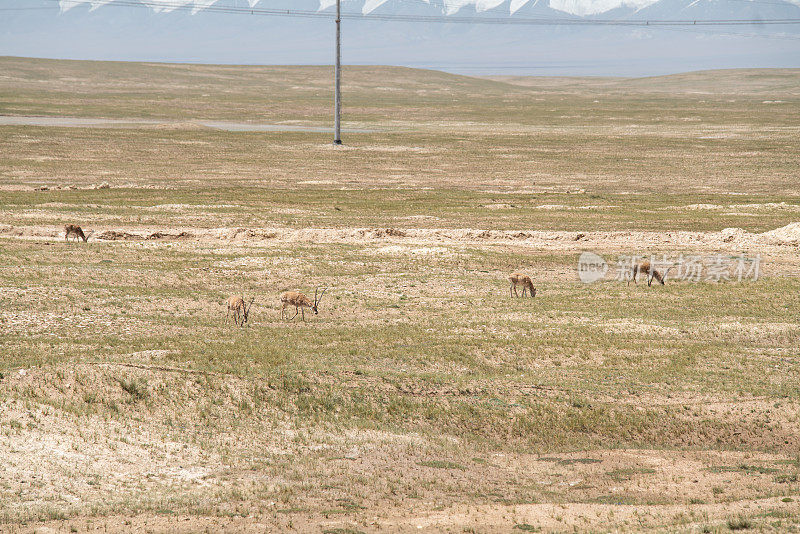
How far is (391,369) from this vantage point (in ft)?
74.0

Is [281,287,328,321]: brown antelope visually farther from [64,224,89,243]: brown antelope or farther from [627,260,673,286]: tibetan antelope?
[64,224,89,243]: brown antelope

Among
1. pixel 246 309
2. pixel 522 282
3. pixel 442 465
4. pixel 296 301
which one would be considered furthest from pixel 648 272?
pixel 442 465

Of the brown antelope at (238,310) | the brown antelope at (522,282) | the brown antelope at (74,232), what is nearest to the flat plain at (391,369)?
the brown antelope at (238,310)

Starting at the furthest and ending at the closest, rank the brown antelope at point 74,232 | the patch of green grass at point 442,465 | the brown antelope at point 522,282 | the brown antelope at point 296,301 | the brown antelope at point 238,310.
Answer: the brown antelope at point 74,232, the brown antelope at point 522,282, the brown antelope at point 296,301, the brown antelope at point 238,310, the patch of green grass at point 442,465

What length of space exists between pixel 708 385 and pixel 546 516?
31.1 feet

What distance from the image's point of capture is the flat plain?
15.2 metres

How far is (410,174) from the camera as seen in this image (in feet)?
255

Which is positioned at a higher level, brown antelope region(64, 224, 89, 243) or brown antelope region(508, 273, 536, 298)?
brown antelope region(64, 224, 89, 243)

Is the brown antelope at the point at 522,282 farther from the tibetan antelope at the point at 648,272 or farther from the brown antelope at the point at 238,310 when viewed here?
the brown antelope at the point at 238,310

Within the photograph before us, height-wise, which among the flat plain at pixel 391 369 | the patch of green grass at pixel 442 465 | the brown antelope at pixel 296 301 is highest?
the brown antelope at pixel 296 301

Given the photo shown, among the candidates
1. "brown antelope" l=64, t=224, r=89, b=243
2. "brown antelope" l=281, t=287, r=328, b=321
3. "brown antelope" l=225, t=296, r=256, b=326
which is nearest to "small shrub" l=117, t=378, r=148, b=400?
"brown antelope" l=225, t=296, r=256, b=326

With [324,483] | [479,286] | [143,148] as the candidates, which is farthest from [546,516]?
[143,148]

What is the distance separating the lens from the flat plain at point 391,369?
49.7 feet

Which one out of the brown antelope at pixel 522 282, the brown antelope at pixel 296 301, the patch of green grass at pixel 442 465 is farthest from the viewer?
the brown antelope at pixel 522 282
